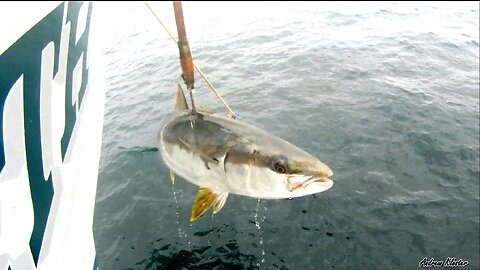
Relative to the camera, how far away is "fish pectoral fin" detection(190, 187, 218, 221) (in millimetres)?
3361

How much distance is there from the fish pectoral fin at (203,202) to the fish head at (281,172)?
0.36m

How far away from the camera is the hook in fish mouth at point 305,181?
3.10 metres

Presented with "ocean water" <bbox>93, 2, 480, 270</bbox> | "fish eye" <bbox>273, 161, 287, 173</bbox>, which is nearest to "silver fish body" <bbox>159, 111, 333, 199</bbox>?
"fish eye" <bbox>273, 161, 287, 173</bbox>

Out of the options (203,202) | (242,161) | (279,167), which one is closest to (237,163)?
(242,161)

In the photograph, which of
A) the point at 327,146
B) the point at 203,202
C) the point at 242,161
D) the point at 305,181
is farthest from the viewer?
the point at 327,146

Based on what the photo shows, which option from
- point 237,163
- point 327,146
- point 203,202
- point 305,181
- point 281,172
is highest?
point 237,163

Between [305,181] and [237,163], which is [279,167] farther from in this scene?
→ [237,163]

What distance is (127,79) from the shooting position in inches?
597

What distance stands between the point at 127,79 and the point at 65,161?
12.0 metres

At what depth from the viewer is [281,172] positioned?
10.3 ft

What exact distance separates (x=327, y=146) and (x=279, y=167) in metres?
5.91

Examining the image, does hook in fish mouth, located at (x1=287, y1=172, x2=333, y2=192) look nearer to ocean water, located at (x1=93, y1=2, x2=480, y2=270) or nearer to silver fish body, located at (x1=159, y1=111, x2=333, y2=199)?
silver fish body, located at (x1=159, y1=111, x2=333, y2=199)

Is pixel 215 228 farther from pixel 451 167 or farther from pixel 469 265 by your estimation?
pixel 451 167

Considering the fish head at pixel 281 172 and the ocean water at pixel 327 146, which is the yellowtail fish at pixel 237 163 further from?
the ocean water at pixel 327 146
